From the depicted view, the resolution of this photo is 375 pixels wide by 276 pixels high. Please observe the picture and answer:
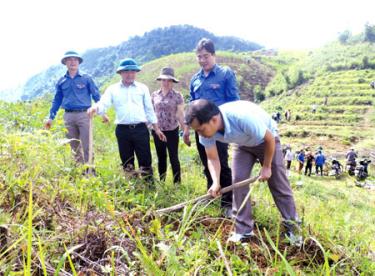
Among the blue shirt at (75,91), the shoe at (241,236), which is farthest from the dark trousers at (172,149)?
the shoe at (241,236)

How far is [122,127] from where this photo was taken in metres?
3.55

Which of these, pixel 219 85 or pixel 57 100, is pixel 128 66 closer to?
pixel 219 85

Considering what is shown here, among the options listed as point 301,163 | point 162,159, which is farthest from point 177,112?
point 301,163

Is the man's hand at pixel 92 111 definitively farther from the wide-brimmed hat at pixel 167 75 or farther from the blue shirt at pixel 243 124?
the blue shirt at pixel 243 124

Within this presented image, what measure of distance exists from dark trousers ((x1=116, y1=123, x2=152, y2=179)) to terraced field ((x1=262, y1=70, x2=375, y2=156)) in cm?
2853

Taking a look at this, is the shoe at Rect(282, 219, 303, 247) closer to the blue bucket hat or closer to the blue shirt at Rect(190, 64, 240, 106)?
the blue shirt at Rect(190, 64, 240, 106)

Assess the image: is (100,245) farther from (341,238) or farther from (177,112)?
(177,112)

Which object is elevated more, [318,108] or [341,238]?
[341,238]

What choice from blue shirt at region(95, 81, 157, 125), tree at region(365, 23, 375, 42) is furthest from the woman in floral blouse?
tree at region(365, 23, 375, 42)

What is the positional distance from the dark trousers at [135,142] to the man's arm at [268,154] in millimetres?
1383

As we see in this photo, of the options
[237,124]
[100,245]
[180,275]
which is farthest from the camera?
[237,124]

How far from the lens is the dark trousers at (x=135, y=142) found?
3.52m

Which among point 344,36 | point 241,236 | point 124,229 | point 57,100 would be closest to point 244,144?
point 241,236

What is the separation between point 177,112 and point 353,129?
130ft
